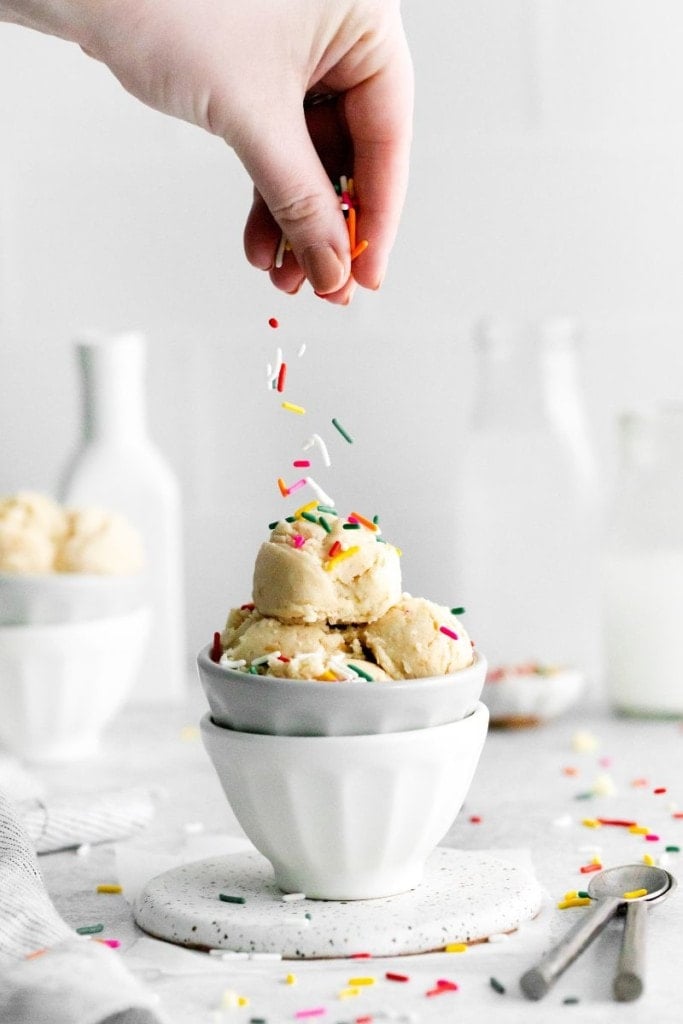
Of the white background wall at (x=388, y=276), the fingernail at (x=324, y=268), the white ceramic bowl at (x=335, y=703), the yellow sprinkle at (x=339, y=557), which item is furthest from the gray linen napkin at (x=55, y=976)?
the white background wall at (x=388, y=276)

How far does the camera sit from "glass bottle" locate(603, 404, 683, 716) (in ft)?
5.61

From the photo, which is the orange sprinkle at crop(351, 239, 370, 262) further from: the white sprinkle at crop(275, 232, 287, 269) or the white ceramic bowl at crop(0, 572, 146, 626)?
the white ceramic bowl at crop(0, 572, 146, 626)

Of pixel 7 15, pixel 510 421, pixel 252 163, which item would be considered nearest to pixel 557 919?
pixel 252 163

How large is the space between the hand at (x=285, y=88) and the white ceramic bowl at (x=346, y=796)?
1.24ft

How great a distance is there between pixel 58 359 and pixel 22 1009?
1.39 meters

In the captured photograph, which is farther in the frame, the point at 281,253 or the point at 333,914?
the point at 281,253

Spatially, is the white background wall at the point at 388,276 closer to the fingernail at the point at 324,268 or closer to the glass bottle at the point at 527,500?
the glass bottle at the point at 527,500

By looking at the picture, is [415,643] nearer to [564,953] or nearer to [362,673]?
[362,673]

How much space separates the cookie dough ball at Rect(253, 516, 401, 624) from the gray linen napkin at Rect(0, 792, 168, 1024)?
9.8 inches

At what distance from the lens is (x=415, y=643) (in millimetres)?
969

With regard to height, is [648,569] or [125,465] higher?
[125,465]

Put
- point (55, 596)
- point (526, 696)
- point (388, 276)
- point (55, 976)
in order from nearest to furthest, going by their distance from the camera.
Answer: point (55, 976) < point (55, 596) < point (526, 696) < point (388, 276)

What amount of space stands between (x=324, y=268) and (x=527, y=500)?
762 millimetres

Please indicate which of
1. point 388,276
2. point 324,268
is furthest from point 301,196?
point 388,276
